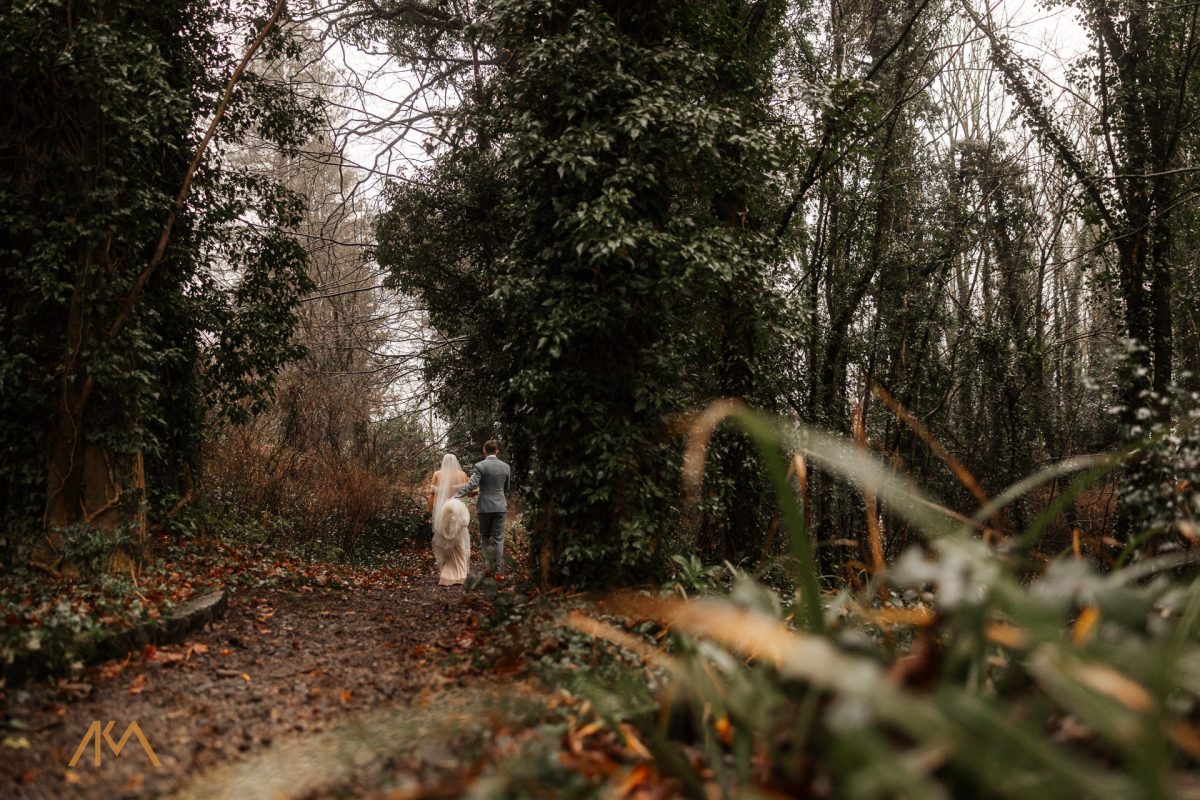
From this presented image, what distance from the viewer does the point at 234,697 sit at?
4309 millimetres

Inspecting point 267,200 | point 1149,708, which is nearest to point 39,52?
point 267,200

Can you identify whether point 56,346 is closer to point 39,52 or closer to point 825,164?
point 39,52

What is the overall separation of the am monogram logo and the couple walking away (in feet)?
20.1

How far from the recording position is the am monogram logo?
3316 millimetres

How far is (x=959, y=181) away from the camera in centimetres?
1476

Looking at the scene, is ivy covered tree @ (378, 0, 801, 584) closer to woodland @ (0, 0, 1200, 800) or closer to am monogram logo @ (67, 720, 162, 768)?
woodland @ (0, 0, 1200, 800)

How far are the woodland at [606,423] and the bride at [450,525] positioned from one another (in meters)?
0.48

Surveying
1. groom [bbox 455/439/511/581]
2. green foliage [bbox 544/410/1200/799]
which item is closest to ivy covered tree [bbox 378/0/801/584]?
groom [bbox 455/439/511/581]

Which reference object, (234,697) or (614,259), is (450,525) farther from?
(234,697)

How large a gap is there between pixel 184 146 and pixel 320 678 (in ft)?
21.4

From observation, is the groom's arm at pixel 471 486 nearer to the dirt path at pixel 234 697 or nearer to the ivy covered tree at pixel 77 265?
the dirt path at pixel 234 697

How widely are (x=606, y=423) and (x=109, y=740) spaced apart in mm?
4088

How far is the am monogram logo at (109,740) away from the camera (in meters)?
3.32

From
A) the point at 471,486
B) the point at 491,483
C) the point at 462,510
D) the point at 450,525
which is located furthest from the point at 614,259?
the point at 450,525
